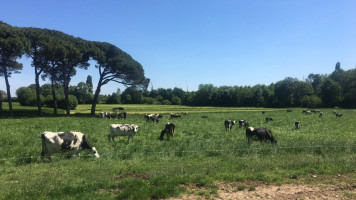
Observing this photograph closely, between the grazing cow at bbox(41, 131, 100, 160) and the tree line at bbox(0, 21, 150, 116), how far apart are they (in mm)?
30130

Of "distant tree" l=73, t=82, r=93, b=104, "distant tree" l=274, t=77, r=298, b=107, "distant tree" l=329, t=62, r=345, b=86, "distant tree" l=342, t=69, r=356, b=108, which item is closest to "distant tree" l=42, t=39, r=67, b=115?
"distant tree" l=73, t=82, r=93, b=104

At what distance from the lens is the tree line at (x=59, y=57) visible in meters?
35.5

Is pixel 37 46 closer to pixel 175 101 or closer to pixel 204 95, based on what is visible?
pixel 204 95

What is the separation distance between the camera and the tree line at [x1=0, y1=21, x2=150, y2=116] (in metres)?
35.5

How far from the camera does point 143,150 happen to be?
11.8 meters

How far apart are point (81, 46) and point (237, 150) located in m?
39.6

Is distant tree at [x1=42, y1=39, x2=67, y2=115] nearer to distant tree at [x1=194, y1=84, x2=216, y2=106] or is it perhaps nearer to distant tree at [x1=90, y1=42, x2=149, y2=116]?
distant tree at [x1=90, y1=42, x2=149, y2=116]

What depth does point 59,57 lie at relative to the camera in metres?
39.2

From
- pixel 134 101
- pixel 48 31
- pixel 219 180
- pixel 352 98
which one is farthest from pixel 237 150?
pixel 134 101

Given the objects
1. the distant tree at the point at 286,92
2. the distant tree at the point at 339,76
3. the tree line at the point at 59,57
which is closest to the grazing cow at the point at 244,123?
the tree line at the point at 59,57

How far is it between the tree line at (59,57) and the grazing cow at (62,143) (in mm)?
30130

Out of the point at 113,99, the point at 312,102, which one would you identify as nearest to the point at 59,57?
the point at 113,99

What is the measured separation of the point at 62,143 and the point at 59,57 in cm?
3300

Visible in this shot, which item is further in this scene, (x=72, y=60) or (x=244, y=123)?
(x=72, y=60)
